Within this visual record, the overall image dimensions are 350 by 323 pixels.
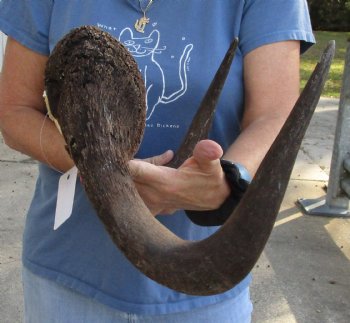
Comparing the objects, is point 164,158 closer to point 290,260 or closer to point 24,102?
point 24,102

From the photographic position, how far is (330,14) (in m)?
26.6

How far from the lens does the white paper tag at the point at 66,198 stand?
1.62 m

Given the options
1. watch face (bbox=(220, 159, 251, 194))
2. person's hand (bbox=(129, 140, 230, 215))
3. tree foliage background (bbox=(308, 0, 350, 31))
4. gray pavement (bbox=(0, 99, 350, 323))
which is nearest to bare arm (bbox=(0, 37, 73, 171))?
person's hand (bbox=(129, 140, 230, 215))

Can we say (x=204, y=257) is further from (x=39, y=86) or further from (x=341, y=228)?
(x=341, y=228)

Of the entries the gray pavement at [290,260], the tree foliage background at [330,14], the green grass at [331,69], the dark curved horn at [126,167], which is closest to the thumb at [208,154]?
the dark curved horn at [126,167]

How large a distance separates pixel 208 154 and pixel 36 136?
73 cm

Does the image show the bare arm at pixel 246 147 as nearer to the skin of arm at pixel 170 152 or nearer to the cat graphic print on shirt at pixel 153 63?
the skin of arm at pixel 170 152

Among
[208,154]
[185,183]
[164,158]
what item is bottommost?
[164,158]

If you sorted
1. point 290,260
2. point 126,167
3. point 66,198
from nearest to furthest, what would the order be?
point 126,167 < point 66,198 < point 290,260

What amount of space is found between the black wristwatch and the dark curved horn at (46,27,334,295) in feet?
0.80

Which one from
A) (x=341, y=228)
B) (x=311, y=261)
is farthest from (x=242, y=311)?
(x=341, y=228)

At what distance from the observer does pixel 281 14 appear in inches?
76.1

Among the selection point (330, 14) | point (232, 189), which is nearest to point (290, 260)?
point (232, 189)

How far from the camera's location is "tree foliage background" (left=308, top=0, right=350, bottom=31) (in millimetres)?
26406
